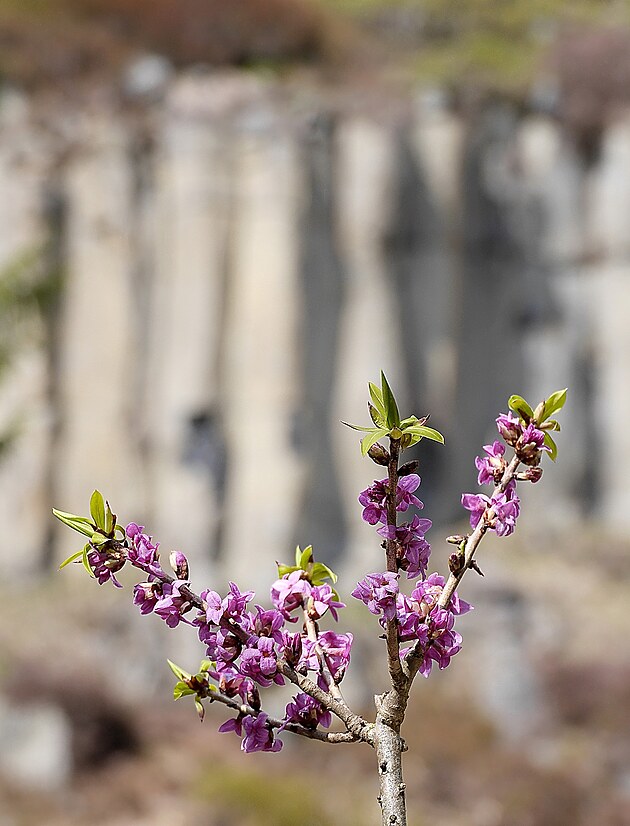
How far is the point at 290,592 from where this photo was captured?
3.34ft

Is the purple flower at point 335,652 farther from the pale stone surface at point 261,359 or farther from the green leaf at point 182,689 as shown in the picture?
the pale stone surface at point 261,359

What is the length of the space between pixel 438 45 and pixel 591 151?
159 inches

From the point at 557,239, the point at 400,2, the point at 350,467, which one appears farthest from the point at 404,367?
the point at 400,2

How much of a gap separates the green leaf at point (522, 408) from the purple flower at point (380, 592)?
8.1 inches

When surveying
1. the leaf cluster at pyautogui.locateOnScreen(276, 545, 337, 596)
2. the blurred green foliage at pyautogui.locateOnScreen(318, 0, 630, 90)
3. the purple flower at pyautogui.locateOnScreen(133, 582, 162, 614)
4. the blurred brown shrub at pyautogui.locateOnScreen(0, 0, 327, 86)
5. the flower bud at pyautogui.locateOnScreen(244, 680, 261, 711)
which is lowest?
the flower bud at pyautogui.locateOnScreen(244, 680, 261, 711)

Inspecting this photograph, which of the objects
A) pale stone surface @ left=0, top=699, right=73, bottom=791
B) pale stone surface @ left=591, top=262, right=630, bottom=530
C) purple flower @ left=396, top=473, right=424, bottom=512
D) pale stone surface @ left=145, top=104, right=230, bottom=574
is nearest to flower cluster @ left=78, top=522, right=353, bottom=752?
purple flower @ left=396, top=473, right=424, bottom=512

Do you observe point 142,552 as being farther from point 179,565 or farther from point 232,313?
point 232,313

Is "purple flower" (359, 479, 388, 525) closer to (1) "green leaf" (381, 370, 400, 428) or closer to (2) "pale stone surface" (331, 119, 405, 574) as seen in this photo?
(1) "green leaf" (381, 370, 400, 428)

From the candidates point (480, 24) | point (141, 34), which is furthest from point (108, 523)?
point (480, 24)

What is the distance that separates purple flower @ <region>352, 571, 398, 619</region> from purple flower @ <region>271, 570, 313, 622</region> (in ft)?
0.18

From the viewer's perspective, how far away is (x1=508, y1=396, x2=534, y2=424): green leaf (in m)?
0.97

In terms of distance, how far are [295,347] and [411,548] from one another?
11280 millimetres

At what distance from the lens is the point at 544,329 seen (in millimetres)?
14859

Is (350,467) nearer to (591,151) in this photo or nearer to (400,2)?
(591,151)
